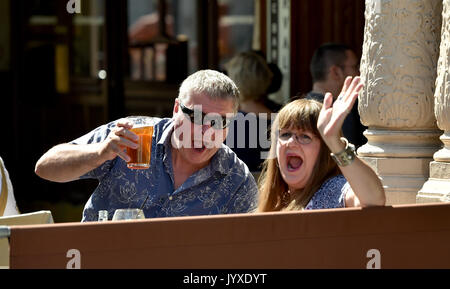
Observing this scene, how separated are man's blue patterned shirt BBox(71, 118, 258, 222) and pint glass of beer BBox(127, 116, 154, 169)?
Answer: 22 cm

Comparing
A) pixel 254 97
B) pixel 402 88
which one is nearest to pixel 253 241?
pixel 402 88

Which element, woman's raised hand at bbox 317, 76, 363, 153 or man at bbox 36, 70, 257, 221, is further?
man at bbox 36, 70, 257, 221

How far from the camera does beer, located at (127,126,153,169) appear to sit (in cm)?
303

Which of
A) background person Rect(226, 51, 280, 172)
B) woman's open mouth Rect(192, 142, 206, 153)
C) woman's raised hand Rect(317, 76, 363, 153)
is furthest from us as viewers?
background person Rect(226, 51, 280, 172)

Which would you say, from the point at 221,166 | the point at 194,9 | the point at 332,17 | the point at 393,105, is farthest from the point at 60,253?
the point at 194,9

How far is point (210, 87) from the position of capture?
3.22 m

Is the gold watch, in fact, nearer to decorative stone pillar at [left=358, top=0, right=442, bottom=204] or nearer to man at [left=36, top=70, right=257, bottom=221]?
man at [left=36, top=70, right=257, bottom=221]

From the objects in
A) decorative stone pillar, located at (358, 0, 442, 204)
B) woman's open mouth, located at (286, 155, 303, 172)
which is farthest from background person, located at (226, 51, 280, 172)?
woman's open mouth, located at (286, 155, 303, 172)

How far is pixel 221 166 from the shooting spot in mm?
3346

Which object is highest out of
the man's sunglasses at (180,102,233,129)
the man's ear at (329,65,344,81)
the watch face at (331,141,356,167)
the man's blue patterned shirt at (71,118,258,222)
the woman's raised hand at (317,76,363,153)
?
the woman's raised hand at (317,76,363,153)

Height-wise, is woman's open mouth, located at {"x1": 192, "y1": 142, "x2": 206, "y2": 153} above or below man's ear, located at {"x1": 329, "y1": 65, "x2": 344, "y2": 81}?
above

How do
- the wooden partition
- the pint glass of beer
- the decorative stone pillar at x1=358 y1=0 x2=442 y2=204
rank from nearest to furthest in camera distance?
1. the wooden partition
2. the pint glass of beer
3. the decorative stone pillar at x1=358 y1=0 x2=442 y2=204

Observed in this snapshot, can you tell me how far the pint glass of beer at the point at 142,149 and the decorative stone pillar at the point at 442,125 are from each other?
1.47 metres
